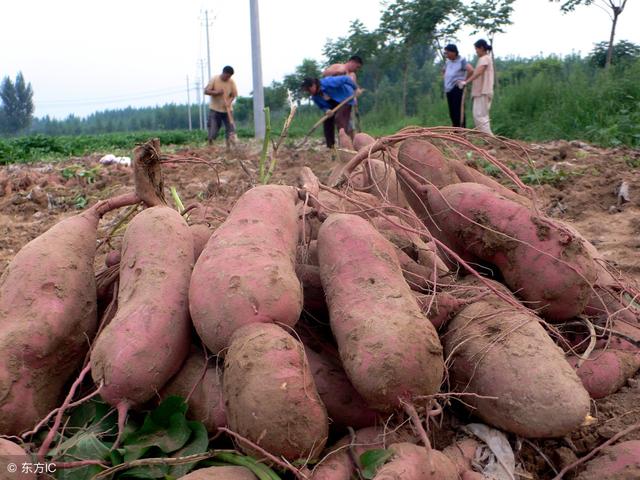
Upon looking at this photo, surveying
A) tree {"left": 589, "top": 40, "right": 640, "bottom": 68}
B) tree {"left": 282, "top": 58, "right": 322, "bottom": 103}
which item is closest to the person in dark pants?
tree {"left": 589, "top": 40, "right": 640, "bottom": 68}

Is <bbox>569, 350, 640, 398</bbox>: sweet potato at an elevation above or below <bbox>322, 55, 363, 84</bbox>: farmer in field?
Result: below

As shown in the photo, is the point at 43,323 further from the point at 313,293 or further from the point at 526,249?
the point at 526,249

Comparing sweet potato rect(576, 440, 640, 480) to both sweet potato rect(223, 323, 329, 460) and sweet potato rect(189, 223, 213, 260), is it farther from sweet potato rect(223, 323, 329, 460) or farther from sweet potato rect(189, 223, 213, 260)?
sweet potato rect(189, 223, 213, 260)

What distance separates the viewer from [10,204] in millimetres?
6520

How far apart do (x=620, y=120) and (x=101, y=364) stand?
9221 millimetres

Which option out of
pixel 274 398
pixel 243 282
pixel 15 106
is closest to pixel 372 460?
pixel 274 398

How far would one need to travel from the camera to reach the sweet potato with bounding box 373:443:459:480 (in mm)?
1412

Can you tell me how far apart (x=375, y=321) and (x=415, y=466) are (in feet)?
1.28

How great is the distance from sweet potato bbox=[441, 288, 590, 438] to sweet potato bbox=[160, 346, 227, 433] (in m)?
0.73

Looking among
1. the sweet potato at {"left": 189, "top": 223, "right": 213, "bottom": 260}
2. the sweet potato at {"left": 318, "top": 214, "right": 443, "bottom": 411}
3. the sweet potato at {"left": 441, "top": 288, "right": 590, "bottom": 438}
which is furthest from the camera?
the sweet potato at {"left": 189, "top": 223, "right": 213, "bottom": 260}

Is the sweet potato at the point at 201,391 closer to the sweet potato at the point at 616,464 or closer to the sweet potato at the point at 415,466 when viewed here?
the sweet potato at the point at 415,466

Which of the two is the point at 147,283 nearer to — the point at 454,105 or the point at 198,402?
the point at 198,402

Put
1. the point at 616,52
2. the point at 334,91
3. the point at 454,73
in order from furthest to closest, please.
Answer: the point at 616,52 → the point at 454,73 → the point at 334,91

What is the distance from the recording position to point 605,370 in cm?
196
